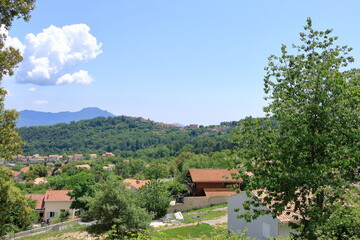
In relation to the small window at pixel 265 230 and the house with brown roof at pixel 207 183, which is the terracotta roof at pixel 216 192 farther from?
the small window at pixel 265 230

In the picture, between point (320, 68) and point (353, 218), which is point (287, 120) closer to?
point (320, 68)

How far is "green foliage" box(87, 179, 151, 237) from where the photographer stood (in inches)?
911

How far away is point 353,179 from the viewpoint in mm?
9828

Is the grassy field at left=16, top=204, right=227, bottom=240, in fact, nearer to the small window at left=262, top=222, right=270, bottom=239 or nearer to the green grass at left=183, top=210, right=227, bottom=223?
the green grass at left=183, top=210, right=227, bottom=223

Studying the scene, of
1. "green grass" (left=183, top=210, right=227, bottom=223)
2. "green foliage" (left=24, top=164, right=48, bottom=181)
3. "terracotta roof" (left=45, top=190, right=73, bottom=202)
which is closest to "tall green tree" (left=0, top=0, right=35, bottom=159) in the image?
"green grass" (left=183, top=210, right=227, bottom=223)

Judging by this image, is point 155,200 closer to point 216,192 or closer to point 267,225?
point 216,192

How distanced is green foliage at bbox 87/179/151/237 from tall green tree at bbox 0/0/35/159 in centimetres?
1288

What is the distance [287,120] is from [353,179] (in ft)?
9.83

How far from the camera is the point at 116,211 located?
77.5ft

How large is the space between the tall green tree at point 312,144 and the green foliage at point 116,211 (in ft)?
50.1

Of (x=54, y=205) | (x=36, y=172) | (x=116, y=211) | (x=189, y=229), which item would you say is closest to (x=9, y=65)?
(x=116, y=211)

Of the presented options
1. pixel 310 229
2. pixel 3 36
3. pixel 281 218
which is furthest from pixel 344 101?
pixel 3 36

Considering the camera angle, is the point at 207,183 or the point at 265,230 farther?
the point at 207,183

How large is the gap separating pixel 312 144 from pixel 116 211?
1807cm
